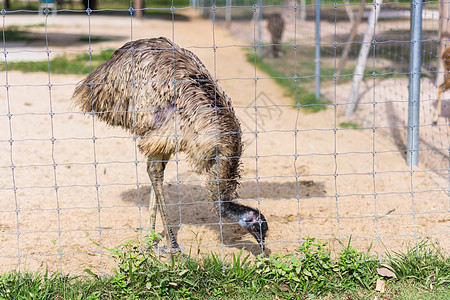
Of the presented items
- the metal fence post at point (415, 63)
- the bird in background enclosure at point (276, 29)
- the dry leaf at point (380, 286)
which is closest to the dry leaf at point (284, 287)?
the dry leaf at point (380, 286)

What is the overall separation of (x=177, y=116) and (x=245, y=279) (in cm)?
135

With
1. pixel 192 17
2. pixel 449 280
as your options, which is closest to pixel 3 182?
pixel 449 280

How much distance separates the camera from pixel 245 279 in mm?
4090

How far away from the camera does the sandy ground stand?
4.60 meters

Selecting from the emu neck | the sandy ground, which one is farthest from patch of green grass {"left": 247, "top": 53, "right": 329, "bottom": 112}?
the emu neck

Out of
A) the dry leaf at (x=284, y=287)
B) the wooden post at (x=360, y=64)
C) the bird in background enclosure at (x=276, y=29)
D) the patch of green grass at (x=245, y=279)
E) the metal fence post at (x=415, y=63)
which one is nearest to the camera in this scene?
the patch of green grass at (x=245, y=279)

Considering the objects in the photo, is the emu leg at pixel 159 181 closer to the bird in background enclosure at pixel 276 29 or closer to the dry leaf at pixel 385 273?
the dry leaf at pixel 385 273

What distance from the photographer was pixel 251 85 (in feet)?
35.6

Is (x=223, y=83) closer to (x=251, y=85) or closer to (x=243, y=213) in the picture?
(x=251, y=85)

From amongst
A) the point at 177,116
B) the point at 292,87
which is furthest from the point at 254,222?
the point at 292,87

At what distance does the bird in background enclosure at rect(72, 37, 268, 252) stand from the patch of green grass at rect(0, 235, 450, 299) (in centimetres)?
43

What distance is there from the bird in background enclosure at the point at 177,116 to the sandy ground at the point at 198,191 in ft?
0.77

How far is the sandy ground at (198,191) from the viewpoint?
4602 mm

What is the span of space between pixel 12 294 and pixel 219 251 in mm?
1624
